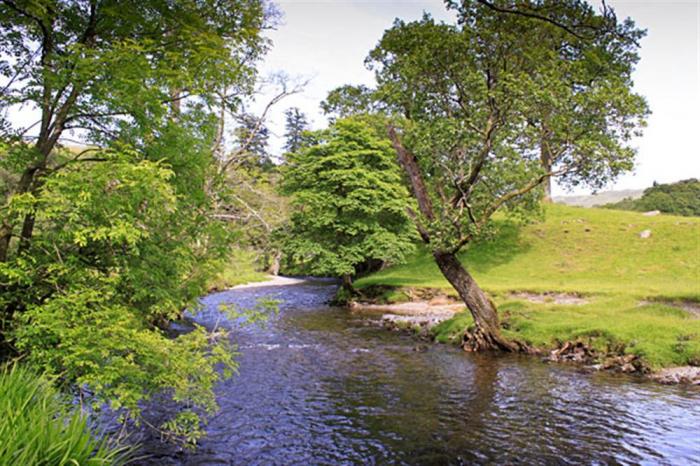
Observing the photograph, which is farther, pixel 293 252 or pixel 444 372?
pixel 293 252

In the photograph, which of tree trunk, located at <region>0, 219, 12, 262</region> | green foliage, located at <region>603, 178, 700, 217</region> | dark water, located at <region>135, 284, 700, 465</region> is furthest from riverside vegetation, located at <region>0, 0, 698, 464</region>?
Answer: green foliage, located at <region>603, 178, 700, 217</region>

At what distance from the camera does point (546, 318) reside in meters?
19.4

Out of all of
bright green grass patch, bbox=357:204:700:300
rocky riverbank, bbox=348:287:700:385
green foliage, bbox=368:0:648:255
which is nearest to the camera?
rocky riverbank, bbox=348:287:700:385

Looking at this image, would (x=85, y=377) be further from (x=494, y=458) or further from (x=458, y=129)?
(x=458, y=129)

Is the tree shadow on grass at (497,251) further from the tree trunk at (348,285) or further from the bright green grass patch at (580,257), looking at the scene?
the tree trunk at (348,285)

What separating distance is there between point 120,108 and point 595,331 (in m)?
17.0

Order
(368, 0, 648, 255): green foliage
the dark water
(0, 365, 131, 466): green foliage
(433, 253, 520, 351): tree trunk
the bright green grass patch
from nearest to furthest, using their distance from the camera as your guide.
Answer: (0, 365, 131, 466): green foliage
the dark water
(368, 0, 648, 255): green foliage
(433, 253, 520, 351): tree trunk
the bright green grass patch

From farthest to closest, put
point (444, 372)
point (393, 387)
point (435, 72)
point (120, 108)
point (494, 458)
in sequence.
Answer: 1. point (435, 72)
2. point (444, 372)
3. point (393, 387)
4. point (494, 458)
5. point (120, 108)

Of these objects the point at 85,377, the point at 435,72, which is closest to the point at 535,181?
→ the point at 435,72

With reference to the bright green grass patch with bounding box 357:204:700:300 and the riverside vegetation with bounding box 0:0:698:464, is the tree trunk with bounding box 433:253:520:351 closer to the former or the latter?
the riverside vegetation with bounding box 0:0:698:464

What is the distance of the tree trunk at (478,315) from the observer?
17953mm

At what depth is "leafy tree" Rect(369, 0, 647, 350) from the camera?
52.5 ft

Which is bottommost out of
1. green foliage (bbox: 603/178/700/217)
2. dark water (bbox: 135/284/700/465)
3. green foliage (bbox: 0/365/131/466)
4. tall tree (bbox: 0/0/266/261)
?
dark water (bbox: 135/284/700/465)

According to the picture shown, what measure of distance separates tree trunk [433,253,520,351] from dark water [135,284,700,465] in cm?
102
